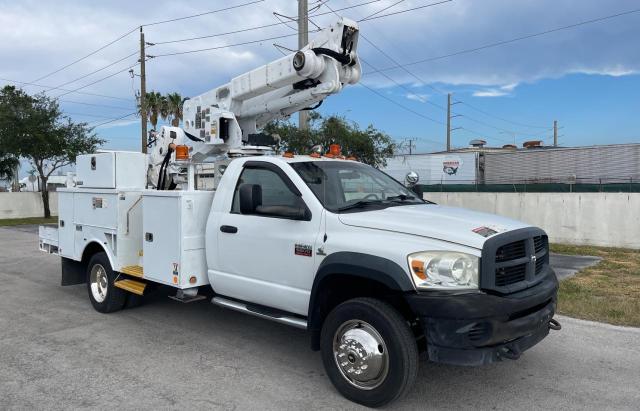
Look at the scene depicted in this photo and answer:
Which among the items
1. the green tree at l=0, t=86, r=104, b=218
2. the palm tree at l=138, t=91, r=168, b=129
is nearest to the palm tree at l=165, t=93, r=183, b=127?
the palm tree at l=138, t=91, r=168, b=129

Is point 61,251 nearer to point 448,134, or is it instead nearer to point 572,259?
point 572,259

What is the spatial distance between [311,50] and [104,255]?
3774 mm

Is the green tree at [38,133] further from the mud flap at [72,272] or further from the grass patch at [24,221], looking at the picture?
the mud flap at [72,272]

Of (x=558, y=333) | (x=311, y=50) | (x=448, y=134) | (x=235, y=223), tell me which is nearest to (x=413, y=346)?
(x=235, y=223)

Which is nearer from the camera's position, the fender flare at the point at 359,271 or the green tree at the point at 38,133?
the fender flare at the point at 359,271

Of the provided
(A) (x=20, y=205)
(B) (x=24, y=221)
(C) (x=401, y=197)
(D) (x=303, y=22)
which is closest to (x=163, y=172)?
(C) (x=401, y=197)

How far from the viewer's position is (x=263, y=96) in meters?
7.09

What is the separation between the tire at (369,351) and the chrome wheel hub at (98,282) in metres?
3.91

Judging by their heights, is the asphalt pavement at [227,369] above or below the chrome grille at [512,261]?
below

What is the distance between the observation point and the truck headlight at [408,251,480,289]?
146 inches

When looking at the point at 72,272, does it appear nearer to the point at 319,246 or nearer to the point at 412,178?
the point at 319,246

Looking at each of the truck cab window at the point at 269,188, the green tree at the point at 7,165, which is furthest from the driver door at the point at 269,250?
the green tree at the point at 7,165

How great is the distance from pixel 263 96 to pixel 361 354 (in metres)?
4.23

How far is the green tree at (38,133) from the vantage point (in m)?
23.6
